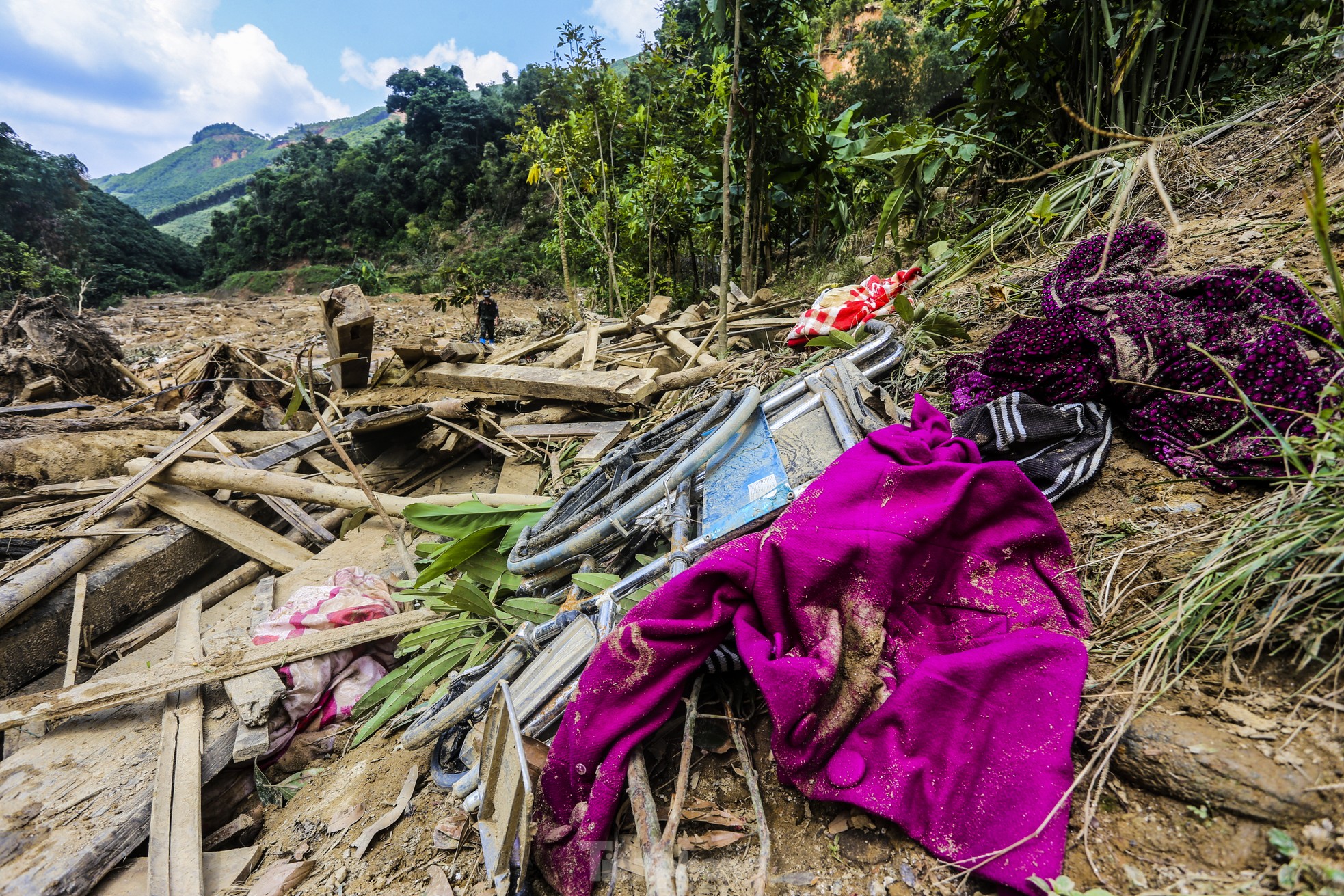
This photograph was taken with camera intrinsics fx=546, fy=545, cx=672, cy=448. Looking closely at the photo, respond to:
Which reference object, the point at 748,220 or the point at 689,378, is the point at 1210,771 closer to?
the point at 689,378

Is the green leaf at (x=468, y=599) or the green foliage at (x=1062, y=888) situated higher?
the green leaf at (x=468, y=599)

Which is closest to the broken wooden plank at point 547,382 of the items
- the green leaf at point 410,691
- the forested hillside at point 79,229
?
the green leaf at point 410,691

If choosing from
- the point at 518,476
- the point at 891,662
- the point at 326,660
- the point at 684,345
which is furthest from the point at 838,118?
the point at 326,660

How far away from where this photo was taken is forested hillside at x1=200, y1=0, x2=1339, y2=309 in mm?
3506

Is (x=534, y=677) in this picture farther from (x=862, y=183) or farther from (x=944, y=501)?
(x=862, y=183)

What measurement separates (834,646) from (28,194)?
43687 mm

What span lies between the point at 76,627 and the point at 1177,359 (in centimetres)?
529

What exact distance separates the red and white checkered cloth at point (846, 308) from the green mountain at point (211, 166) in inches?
2851

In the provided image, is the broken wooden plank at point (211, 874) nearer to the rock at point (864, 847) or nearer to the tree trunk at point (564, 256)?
the rock at point (864, 847)

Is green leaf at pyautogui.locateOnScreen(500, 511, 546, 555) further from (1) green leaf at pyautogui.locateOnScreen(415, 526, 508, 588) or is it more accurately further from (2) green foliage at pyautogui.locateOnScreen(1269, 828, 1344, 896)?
(2) green foliage at pyautogui.locateOnScreen(1269, 828, 1344, 896)

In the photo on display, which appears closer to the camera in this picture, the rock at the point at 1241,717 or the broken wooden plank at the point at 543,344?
the rock at the point at 1241,717

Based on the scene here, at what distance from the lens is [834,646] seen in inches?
51.8

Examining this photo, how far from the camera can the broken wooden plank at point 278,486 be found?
11.3 feet

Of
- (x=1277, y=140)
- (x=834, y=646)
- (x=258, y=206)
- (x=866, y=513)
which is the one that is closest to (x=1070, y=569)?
(x=866, y=513)
